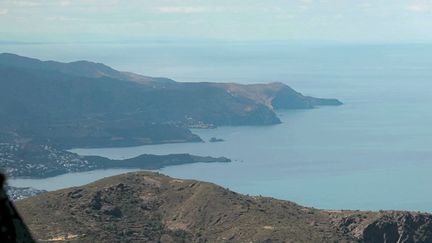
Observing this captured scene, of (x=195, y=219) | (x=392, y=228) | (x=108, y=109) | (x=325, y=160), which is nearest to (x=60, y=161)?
(x=325, y=160)

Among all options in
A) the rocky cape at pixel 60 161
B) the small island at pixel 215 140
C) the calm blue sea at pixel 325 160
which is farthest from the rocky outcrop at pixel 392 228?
the small island at pixel 215 140

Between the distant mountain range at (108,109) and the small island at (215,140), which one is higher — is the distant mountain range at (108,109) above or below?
above

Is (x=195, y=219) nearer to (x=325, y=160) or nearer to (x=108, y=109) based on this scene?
(x=325, y=160)

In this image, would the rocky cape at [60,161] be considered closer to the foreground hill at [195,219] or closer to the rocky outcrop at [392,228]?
the foreground hill at [195,219]

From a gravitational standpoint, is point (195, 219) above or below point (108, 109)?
above

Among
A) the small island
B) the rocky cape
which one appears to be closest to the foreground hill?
the rocky cape

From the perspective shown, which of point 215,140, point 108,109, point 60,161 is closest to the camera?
point 60,161
